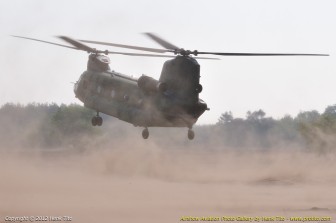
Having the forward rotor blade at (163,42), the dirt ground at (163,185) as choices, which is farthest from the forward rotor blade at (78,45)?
the dirt ground at (163,185)

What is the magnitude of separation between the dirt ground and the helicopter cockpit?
2557 cm

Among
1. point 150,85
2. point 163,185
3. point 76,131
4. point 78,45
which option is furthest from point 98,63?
point 76,131

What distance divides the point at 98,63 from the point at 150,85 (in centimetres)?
525

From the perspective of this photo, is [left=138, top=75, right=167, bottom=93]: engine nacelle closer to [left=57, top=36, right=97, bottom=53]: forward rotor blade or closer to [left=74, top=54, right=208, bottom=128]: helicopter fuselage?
[left=74, top=54, right=208, bottom=128]: helicopter fuselage

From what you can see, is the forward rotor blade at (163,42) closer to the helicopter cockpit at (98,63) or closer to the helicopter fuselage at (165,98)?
the helicopter fuselage at (165,98)

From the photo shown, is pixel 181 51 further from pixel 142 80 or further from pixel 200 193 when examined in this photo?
pixel 200 193

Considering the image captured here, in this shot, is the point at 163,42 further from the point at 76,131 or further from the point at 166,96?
the point at 76,131

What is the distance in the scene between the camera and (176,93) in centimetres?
2888

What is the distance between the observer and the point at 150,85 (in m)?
29.1

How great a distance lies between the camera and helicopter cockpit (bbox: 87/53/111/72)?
109 feet

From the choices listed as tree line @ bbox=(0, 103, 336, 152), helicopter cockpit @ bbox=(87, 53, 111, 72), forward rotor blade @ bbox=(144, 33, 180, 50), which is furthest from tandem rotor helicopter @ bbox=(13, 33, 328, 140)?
tree line @ bbox=(0, 103, 336, 152)

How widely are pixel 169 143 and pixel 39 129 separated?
15.8 metres

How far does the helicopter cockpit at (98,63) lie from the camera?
109 ft

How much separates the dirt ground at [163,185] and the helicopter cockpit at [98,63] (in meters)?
25.6
